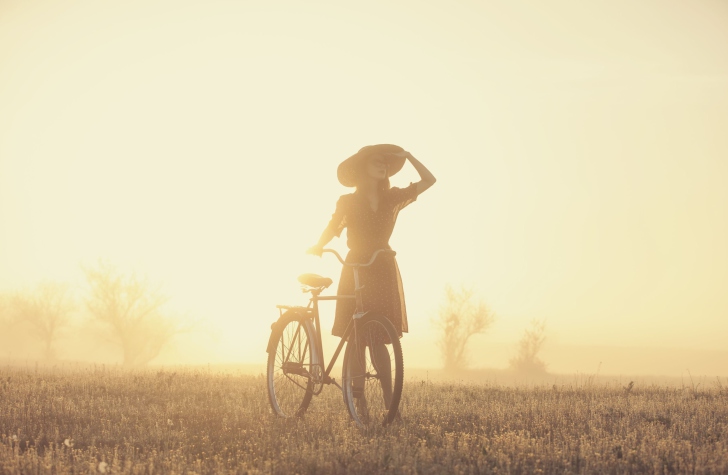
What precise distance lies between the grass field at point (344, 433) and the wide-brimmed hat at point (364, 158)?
2748 millimetres

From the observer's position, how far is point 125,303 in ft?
189

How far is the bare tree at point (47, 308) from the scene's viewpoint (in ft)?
225

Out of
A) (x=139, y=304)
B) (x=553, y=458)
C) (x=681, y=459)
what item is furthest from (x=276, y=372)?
(x=139, y=304)

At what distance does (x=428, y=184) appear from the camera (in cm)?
717

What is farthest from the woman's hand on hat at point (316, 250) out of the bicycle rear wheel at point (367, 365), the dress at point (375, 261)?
the bicycle rear wheel at point (367, 365)

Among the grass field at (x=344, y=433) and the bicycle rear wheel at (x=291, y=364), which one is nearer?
the grass field at (x=344, y=433)

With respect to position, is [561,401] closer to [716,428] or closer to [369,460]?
[716,428]

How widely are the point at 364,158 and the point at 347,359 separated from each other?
230cm

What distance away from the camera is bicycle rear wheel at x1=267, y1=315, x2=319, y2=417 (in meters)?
7.38

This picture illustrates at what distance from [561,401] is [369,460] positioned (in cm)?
470

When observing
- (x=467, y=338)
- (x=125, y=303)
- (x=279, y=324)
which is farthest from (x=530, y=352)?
(x=279, y=324)

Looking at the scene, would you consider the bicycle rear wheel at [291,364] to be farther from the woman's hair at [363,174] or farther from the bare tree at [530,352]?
the bare tree at [530,352]

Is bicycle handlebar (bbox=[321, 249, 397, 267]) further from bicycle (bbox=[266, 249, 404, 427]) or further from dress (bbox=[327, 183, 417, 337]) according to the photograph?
dress (bbox=[327, 183, 417, 337])

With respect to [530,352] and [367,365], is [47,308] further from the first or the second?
[367,365]
